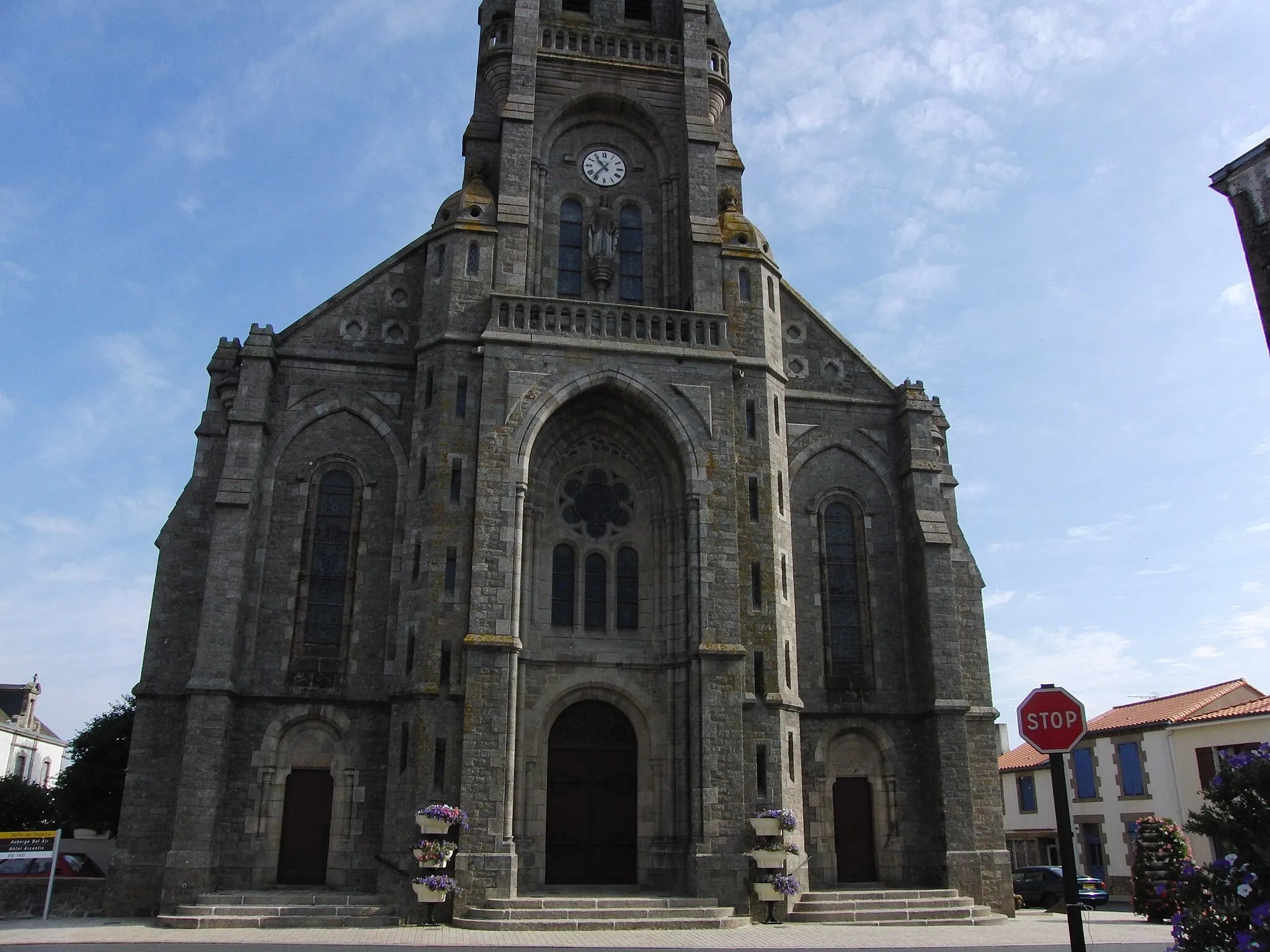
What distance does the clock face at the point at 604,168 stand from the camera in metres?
26.6

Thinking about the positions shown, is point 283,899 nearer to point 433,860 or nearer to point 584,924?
point 433,860

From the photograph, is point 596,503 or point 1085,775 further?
point 1085,775

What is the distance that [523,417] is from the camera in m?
21.8

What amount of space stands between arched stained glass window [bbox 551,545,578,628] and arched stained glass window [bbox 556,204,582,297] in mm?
6691

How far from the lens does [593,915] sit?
17.9m

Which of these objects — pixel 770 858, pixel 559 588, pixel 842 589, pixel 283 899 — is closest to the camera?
pixel 283 899

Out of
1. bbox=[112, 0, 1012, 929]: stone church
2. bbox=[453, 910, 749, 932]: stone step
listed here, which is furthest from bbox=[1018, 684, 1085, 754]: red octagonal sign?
bbox=[112, 0, 1012, 929]: stone church

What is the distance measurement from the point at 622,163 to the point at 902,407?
9441mm

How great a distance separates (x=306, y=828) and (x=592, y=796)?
18.6 ft

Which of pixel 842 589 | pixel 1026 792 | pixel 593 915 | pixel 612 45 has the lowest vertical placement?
pixel 593 915

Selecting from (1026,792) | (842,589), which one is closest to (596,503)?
(842,589)

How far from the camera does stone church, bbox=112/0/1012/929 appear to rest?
20109mm

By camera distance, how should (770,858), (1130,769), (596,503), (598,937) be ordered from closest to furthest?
(598,937) → (770,858) → (596,503) → (1130,769)

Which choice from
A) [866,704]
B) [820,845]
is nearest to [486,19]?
[866,704]
